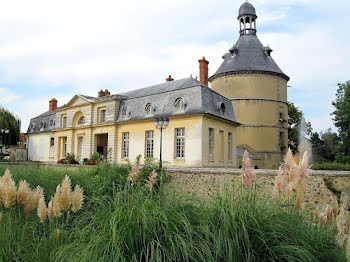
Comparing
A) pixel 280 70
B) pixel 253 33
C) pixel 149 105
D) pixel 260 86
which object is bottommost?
pixel 149 105

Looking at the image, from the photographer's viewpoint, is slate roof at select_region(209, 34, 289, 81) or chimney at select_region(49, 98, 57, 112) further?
chimney at select_region(49, 98, 57, 112)

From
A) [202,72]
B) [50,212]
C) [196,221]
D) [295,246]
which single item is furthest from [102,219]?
[202,72]

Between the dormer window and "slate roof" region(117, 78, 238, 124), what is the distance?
0.47 ft

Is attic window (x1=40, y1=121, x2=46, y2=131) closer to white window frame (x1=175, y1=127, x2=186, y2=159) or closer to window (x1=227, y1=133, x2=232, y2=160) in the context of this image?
white window frame (x1=175, y1=127, x2=186, y2=159)

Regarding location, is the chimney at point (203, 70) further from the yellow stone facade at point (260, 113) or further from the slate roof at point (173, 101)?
the yellow stone facade at point (260, 113)

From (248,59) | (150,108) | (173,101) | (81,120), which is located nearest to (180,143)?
(173,101)

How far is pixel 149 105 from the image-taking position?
2009cm

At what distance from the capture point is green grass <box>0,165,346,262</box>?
248cm

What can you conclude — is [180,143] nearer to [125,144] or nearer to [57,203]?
[125,144]

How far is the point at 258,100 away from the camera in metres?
26.2

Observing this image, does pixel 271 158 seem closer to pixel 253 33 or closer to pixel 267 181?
pixel 253 33

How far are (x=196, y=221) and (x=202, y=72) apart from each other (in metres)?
21.7

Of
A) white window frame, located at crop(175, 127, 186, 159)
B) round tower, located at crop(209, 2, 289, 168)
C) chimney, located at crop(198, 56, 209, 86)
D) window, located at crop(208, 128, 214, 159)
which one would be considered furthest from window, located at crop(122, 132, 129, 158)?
round tower, located at crop(209, 2, 289, 168)

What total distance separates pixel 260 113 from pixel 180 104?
10.3 meters
